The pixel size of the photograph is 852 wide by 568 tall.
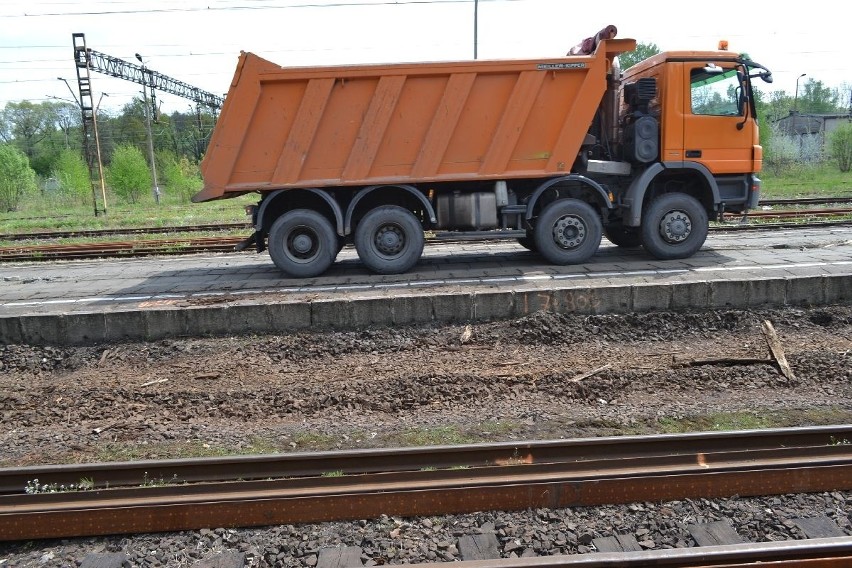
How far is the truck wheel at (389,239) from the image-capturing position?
8.84 metres

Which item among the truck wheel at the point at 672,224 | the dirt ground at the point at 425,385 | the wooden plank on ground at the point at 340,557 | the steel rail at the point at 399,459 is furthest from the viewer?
the truck wheel at the point at 672,224

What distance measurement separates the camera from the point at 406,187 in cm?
880

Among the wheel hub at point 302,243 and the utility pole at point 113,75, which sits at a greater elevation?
the utility pole at point 113,75

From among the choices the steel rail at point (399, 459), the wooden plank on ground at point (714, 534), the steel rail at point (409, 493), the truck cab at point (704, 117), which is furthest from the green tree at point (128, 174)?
the wooden plank on ground at point (714, 534)

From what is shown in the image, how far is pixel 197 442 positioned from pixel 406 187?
4875mm

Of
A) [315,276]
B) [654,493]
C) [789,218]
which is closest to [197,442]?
[654,493]

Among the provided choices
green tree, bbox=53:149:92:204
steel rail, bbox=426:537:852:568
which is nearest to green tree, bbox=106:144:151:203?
green tree, bbox=53:149:92:204

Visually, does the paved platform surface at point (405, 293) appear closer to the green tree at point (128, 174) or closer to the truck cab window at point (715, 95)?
the truck cab window at point (715, 95)

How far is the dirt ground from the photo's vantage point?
5074 mm

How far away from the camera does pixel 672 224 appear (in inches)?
360

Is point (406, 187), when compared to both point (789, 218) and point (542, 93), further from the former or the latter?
point (789, 218)

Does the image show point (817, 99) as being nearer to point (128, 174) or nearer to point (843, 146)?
point (843, 146)

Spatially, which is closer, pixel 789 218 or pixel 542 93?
pixel 542 93

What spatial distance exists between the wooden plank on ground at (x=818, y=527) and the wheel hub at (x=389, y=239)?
6.27 meters
